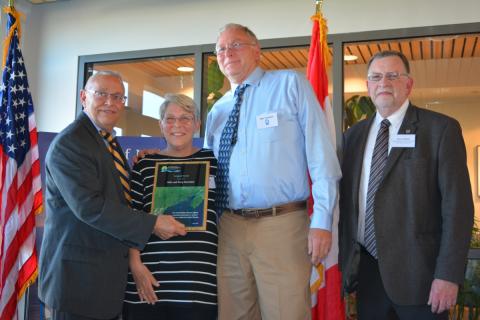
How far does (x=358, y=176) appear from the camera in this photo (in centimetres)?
223

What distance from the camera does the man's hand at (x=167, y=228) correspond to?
6.77 ft

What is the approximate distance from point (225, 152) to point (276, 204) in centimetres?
36

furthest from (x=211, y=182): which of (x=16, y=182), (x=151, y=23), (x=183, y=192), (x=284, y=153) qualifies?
(x=151, y=23)

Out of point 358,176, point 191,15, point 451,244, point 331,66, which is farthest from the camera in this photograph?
point 191,15

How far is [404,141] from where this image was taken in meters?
2.08

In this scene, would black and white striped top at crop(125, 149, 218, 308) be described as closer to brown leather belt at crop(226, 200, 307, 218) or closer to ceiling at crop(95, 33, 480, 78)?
brown leather belt at crop(226, 200, 307, 218)

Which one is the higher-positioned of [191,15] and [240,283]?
[191,15]

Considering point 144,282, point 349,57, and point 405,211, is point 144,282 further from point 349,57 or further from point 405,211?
point 349,57

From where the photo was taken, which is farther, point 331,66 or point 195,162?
point 331,66

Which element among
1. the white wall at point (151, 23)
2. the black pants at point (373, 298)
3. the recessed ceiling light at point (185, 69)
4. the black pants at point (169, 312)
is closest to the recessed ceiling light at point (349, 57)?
the white wall at point (151, 23)

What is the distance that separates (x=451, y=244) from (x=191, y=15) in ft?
12.3

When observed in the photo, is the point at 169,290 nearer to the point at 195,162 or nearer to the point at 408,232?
the point at 195,162

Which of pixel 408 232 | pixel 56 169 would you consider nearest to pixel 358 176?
Answer: pixel 408 232

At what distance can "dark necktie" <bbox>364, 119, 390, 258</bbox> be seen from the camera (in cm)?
211
